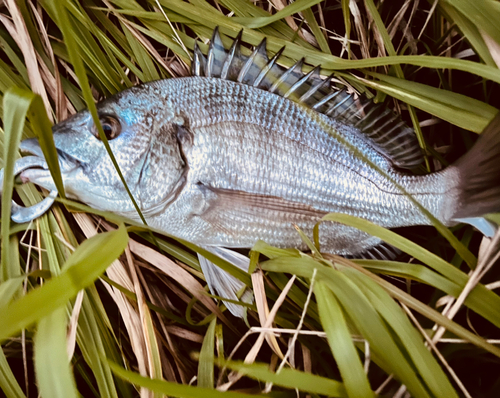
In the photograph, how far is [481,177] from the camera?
793 mm

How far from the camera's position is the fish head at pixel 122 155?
763 millimetres

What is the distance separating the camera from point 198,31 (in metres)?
0.99

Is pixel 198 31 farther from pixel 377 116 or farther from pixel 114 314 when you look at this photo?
pixel 114 314

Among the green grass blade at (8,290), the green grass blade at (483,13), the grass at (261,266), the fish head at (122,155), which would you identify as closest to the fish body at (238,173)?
the fish head at (122,155)

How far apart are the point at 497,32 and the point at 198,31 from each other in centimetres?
77

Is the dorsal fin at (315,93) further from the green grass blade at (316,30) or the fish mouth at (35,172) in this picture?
the fish mouth at (35,172)

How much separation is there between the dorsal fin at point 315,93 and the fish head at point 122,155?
20cm

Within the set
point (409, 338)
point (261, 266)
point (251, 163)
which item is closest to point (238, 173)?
point (251, 163)

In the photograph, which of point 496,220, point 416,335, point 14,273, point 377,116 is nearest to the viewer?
point 416,335

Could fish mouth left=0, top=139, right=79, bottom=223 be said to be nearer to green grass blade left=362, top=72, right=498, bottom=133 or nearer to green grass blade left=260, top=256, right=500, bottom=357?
green grass blade left=260, top=256, right=500, bottom=357

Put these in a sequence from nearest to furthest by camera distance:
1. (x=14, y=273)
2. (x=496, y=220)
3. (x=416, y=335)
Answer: (x=416, y=335) → (x=496, y=220) → (x=14, y=273)

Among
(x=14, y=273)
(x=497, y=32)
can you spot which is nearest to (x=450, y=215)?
(x=497, y=32)

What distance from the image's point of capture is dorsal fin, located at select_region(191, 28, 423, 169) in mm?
920

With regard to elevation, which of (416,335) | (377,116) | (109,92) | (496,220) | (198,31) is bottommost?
(416,335)
